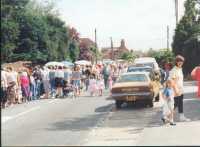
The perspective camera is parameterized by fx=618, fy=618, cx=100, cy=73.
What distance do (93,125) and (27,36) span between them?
5358cm

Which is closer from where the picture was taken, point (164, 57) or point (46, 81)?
point (46, 81)

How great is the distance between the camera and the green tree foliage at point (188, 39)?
5380cm

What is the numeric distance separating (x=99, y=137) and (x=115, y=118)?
16.2 ft

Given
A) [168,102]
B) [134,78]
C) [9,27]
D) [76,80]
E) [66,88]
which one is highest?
[9,27]

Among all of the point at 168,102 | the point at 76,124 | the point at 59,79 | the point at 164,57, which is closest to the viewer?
the point at 168,102

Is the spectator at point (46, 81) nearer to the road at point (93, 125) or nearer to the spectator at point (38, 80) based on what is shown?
the spectator at point (38, 80)

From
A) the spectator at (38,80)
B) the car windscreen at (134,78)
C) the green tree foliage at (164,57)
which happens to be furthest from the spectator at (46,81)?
the car windscreen at (134,78)

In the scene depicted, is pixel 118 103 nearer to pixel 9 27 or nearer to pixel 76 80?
pixel 76 80

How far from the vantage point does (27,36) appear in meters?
70.4

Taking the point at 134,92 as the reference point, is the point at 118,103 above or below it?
below

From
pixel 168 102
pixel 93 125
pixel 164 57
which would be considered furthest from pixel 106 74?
pixel 164 57

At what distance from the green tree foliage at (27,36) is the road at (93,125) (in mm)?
36350

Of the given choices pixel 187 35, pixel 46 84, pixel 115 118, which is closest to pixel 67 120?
pixel 115 118

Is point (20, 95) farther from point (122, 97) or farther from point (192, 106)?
point (192, 106)
